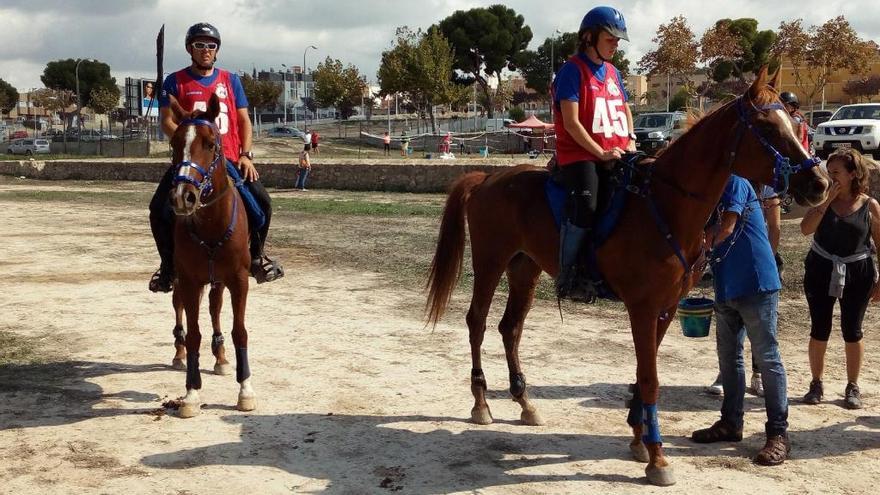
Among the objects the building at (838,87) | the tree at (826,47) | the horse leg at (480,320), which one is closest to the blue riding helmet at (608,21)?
the horse leg at (480,320)

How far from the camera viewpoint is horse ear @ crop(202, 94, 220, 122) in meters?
5.98

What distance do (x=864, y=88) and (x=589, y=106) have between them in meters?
63.3

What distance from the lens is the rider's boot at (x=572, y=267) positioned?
531 cm

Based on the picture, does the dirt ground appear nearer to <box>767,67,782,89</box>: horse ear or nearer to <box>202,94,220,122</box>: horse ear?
<box>202,94,220,122</box>: horse ear

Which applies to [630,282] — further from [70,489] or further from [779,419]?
[70,489]

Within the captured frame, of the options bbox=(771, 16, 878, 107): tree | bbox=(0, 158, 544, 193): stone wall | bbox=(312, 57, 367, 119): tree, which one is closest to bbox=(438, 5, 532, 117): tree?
bbox=(312, 57, 367, 119): tree

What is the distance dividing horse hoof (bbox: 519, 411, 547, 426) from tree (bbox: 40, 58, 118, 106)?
10435 cm

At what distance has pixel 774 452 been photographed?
5.19m

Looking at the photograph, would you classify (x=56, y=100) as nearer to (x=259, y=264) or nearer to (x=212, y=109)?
(x=259, y=264)

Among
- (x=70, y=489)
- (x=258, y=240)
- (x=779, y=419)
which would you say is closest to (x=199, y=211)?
(x=258, y=240)

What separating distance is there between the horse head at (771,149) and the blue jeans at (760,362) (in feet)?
3.57

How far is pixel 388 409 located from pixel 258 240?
72.5 inches

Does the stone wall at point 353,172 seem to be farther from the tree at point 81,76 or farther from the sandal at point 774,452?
the tree at point 81,76

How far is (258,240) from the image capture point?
6.84 metres
